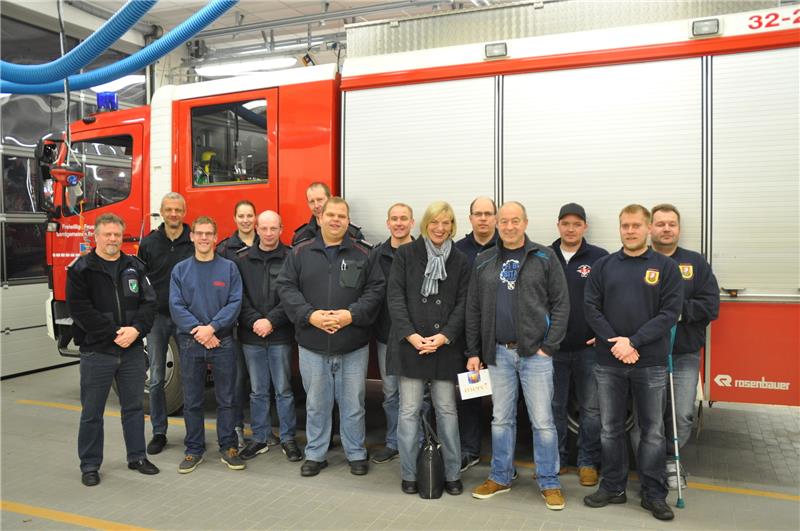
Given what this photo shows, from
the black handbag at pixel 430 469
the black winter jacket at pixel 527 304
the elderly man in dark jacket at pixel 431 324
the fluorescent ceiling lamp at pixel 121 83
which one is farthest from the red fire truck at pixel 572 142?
the fluorescent ceiling lamp at pixel 121 83

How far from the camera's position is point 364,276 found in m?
4.43

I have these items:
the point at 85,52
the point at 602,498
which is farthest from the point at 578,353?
the point at 85,52

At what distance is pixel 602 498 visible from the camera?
395cm

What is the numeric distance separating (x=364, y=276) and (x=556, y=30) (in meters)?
2.23

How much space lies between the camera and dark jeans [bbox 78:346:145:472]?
4363mm

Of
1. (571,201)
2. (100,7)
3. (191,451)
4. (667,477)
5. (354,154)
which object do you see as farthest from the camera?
(100,7)

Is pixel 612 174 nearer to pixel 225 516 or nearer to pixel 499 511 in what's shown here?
pixel 499 511

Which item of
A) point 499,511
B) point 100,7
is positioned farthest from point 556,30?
point 100,7

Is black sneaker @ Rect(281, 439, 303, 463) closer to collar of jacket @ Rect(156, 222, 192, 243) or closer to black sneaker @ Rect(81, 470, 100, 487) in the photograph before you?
black sneaker @ Rect(81, 470, 100, 487)

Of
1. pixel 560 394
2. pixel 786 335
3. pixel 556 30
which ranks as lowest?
pixel 560 394

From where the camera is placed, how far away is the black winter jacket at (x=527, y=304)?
12.5ft

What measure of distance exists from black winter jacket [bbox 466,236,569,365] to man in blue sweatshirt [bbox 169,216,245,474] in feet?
5.84

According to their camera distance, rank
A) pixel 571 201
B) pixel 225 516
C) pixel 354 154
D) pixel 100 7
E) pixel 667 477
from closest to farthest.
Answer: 1. pixel 225 516
2. pixel 667 477
3. pixel 571 201
4. pixel 354 154
5. pixel 100 7

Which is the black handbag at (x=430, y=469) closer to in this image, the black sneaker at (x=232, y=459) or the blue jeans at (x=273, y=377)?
the blue jeans at (x=273, y=377)
